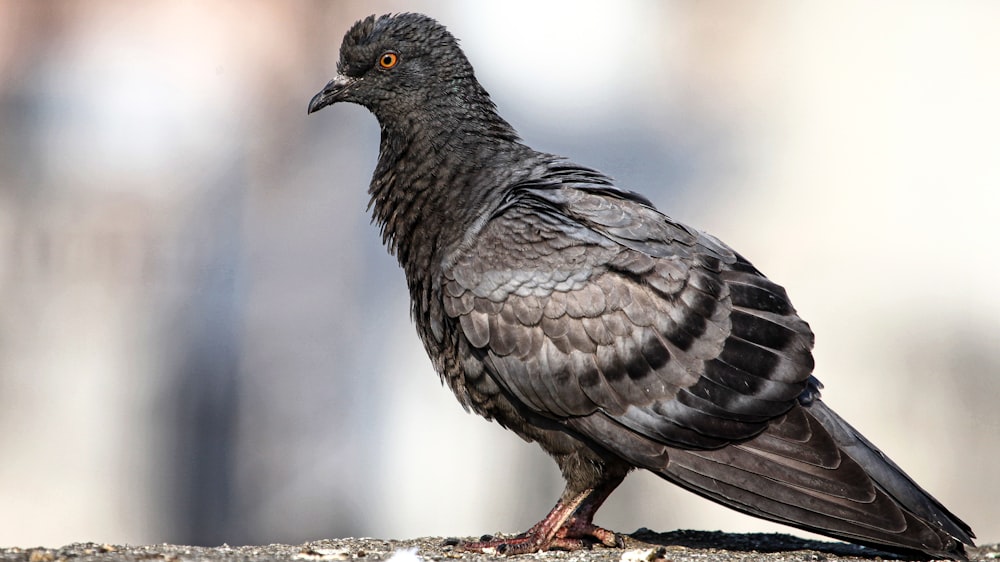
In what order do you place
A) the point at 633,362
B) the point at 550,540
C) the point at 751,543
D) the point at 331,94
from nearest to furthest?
1. the point at 633,362
2. the point at 550,540
3. the point at 751,543
4. the point at 331,94

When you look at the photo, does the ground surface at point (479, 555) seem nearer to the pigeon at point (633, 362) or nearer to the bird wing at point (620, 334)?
the pigeon at point (633, 362)

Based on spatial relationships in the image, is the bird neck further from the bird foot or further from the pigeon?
the bird foot

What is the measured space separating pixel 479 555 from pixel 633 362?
4.34 feet

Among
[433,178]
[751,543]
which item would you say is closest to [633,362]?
[751,543]

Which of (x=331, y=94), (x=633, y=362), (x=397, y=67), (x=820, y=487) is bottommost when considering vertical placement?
(x=820, y=487)

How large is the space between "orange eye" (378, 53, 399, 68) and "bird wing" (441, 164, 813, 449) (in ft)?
5.07

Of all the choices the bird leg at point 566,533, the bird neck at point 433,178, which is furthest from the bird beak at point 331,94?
the bird leg at point 566,533

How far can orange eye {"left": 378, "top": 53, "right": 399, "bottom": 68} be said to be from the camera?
7.75 metres

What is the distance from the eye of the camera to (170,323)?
13273 mm

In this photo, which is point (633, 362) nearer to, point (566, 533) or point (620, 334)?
point (620, 334)

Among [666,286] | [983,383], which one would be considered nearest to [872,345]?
[983,383]

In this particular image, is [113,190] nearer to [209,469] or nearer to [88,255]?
[88,255]

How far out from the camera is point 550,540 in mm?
6898

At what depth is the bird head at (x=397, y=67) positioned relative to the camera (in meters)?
7.66
